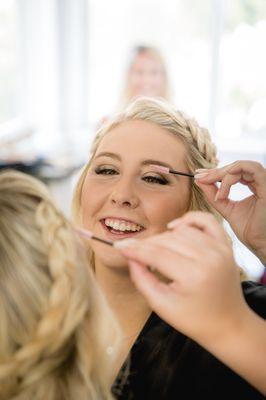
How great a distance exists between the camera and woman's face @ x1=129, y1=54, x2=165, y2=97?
10.5 ft

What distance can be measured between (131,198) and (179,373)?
1.12 ft

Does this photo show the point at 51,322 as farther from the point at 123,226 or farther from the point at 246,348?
the point at 123,226

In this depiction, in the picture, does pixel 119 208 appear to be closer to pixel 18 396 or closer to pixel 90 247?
pixel 90 247

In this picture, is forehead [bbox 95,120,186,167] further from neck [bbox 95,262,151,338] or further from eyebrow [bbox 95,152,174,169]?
neck [bbox 95,262,151,338]

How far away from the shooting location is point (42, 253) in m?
0.60

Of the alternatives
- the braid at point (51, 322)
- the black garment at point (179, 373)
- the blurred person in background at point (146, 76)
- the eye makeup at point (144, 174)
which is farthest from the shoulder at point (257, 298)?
the blurred person in background at point (146, 76)

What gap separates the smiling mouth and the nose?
0.11 feet

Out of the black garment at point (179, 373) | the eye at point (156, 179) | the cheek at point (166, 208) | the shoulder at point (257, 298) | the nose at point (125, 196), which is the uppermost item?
the eye at point (156, 179)

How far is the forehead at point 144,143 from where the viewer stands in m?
1.05

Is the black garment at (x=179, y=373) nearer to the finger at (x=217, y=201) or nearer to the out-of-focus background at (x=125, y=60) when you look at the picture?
the finger at (x=217, y=201)

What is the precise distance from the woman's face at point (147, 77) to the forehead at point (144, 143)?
6.98 feet

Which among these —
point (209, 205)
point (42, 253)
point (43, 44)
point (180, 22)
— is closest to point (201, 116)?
point (180, 22)

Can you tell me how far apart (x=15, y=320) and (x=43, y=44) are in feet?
10.3

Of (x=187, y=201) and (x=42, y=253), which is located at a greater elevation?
(x=42, y=253)
